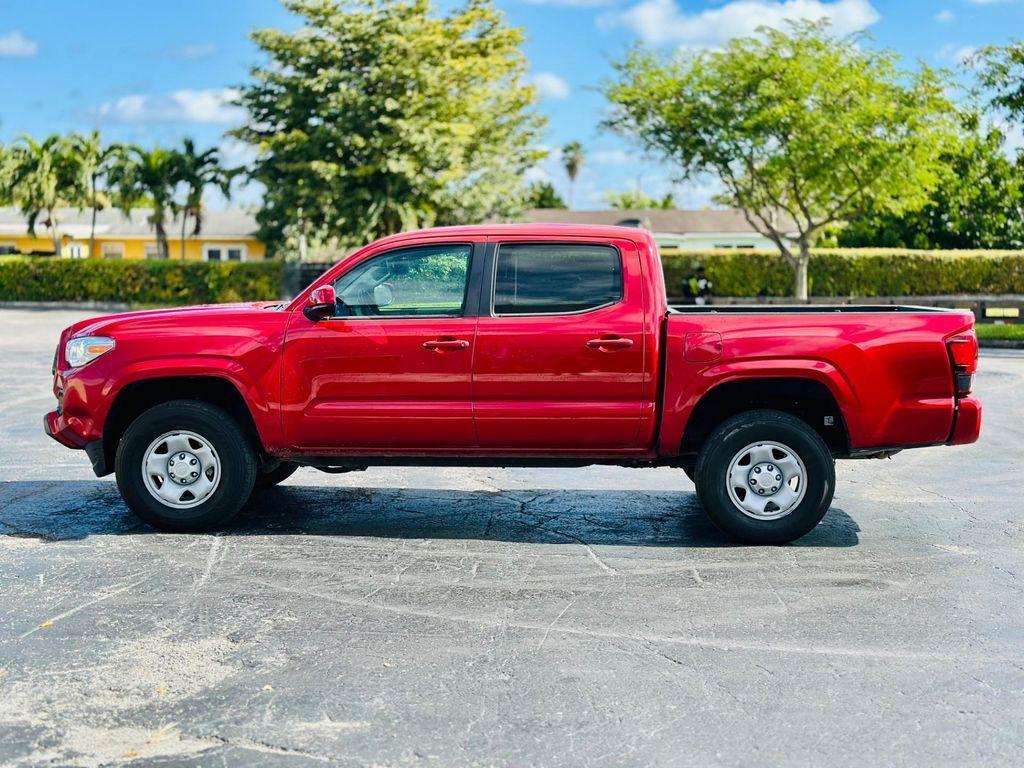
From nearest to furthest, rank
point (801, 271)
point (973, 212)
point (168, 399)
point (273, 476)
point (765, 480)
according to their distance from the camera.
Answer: point (765, 480) < point (168, 399) < point (273, 476) < point (801, 271) < point (973, 212)

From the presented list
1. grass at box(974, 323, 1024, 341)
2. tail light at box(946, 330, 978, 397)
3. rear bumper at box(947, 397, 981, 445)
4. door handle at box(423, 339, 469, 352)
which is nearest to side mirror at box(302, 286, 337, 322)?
door handle at box(423, 339, 469, 352)

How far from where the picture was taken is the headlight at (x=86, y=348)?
24.2 feet

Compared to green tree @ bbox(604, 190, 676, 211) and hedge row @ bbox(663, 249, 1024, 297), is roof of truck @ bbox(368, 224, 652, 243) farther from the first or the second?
green tree @ bbox(604, 190, 676, 211)

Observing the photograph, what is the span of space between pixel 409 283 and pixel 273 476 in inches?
88.3

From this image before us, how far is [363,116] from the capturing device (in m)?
40.7

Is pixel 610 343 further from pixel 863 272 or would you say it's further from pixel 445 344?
pixel 863 272

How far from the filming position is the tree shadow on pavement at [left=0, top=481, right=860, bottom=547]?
7375 millimetres

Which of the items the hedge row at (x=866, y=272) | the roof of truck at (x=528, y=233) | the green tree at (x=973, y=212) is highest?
the green tree at (x=973, y=212)

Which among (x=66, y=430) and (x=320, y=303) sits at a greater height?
(x=320, y=303)

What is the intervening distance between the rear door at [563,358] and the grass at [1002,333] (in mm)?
20111

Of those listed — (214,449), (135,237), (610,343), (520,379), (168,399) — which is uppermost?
(135,237)

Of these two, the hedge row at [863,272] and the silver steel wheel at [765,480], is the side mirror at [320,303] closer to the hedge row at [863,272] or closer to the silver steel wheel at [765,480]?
the silver steel wheel at [765,480]

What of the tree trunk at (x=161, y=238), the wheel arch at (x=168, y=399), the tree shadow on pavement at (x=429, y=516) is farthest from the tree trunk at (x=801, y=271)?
A: the tree trunk at (x=161, y=238)

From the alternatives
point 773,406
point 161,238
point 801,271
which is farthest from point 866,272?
point 161,238
